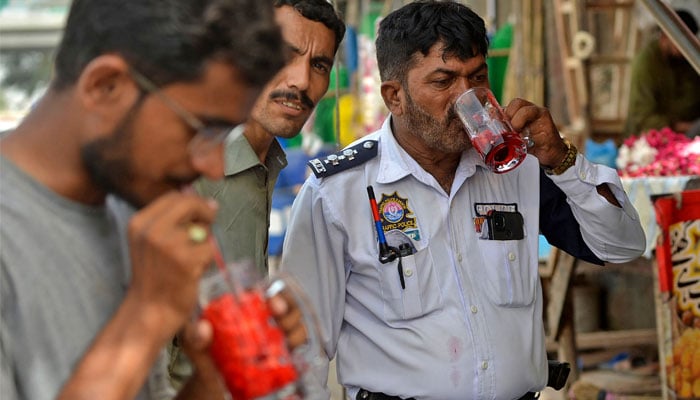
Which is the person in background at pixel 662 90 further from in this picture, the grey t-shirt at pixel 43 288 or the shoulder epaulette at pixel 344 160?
the grey t-shirt at pixel 43 288

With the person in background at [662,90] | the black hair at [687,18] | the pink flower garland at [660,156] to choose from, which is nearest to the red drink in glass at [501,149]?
the pink flower garland at [660,156]

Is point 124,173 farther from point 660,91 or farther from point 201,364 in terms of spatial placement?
point 660,91

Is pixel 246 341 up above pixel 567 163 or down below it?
above

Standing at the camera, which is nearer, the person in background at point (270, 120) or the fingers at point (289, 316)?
the fingers at point (289, 316)

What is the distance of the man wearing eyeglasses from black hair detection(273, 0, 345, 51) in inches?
56.3

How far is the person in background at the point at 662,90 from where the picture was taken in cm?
758

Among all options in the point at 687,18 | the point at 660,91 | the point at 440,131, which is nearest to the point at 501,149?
the point at 440,131

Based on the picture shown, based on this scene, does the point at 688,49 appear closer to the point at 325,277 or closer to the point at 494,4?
the point at 325,277

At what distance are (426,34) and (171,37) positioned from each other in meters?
1.68

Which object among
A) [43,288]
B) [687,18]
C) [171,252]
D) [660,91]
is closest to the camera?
[171,252]

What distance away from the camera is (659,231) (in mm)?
4371

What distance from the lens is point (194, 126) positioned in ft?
4.66

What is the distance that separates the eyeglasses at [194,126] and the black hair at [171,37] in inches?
0.5

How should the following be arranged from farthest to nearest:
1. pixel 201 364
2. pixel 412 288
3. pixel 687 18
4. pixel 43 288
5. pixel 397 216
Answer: pixel 687 18, pixel 397 216, pixel 412 288, pixel 201 364, pixel 43 288
